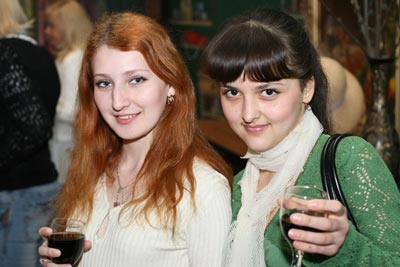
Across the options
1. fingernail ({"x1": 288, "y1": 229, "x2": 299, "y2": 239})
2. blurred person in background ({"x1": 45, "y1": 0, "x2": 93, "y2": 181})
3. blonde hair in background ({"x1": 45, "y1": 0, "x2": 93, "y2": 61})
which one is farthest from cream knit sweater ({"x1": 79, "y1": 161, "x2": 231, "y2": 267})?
blonde hair in background ({"x1": 45, "y1": 0, "x2": 93, "y2": 61})

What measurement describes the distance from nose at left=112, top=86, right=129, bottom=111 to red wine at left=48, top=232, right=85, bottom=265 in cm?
41

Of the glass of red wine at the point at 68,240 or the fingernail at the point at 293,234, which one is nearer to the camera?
the fingernail at the point at 293,234

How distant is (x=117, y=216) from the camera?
7.67 feet

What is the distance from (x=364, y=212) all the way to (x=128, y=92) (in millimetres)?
815

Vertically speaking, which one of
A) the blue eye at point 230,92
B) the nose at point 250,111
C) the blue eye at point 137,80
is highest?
the blue eye at point 137,80

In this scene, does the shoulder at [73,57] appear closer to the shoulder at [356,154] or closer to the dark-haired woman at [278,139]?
the dark-haired woman at [278,139]

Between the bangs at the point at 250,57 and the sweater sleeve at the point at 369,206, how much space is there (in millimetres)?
303

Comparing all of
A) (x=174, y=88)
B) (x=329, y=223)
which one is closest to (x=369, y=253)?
(x=329, y=223)

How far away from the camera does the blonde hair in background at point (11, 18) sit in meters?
3.68

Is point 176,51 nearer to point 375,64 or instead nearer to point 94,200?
point 94,200

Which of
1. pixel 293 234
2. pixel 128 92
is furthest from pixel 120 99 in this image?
pixel 293 234

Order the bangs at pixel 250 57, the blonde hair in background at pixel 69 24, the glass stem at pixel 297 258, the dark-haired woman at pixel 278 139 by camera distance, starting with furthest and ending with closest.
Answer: the blonde hair in background at pixel 69 24, the bangs at pixel 250 57, the dark-haired woman at pixel 278 139, the glass stem at pixel 297 258

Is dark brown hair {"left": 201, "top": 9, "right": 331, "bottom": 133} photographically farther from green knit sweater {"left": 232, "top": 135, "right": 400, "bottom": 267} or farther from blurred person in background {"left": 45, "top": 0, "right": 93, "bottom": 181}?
blurred person in background {"left": 45, "top": 0, "right": 93, "bottom": 181}

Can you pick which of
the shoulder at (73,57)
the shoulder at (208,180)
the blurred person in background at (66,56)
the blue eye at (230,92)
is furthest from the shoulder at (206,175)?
the shoulder at (73,57)
